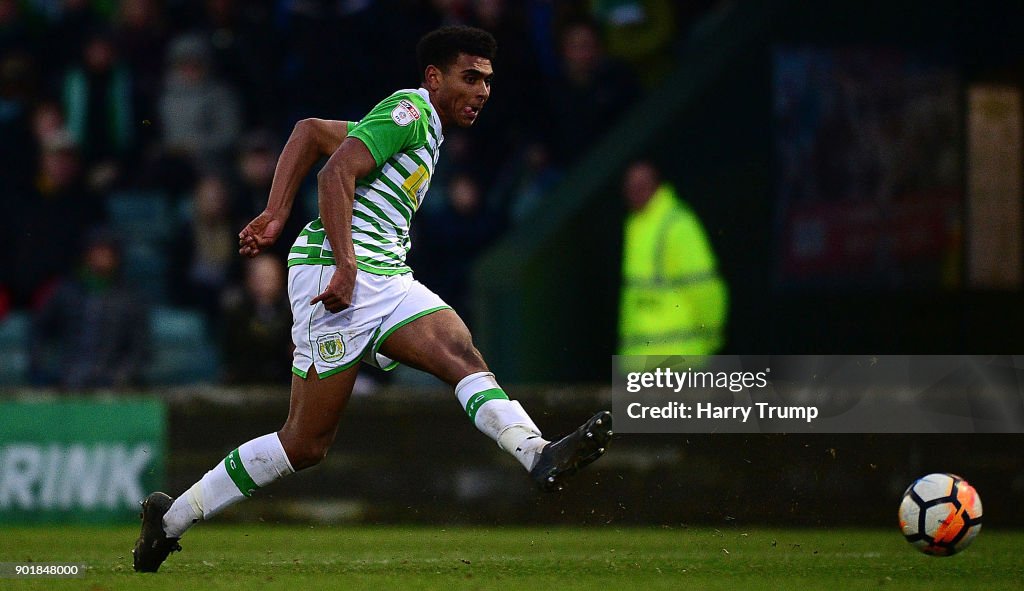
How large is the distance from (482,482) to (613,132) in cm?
302

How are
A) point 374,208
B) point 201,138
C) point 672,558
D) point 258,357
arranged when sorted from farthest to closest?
point 201,138, point 258,357, point 672,558, point 374,208

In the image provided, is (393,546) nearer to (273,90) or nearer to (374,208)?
(374,208)

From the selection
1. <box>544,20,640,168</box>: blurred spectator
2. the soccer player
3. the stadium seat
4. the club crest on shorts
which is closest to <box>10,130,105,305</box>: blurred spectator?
the stadium seat

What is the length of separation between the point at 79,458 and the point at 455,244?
3117 mm

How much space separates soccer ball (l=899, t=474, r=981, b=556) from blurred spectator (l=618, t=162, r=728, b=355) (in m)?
3.39

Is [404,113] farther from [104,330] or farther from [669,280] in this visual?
[104,330]

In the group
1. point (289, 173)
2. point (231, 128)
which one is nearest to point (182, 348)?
point (231, 128)

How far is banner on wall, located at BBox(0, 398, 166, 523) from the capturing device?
32.8 feet

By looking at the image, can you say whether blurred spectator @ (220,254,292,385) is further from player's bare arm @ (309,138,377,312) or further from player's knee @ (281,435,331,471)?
player's bare arm @ (309,138,377,312)

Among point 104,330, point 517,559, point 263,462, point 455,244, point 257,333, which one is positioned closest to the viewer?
point 263,462

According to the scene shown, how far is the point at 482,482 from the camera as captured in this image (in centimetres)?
1015

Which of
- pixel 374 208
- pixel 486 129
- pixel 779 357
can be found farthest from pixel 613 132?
pixel 374 208

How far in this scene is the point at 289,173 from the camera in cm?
661

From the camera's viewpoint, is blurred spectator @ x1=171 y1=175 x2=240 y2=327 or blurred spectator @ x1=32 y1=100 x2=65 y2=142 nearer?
blurred spectator @ x1=171 y1=175 x2=240 y2=327
